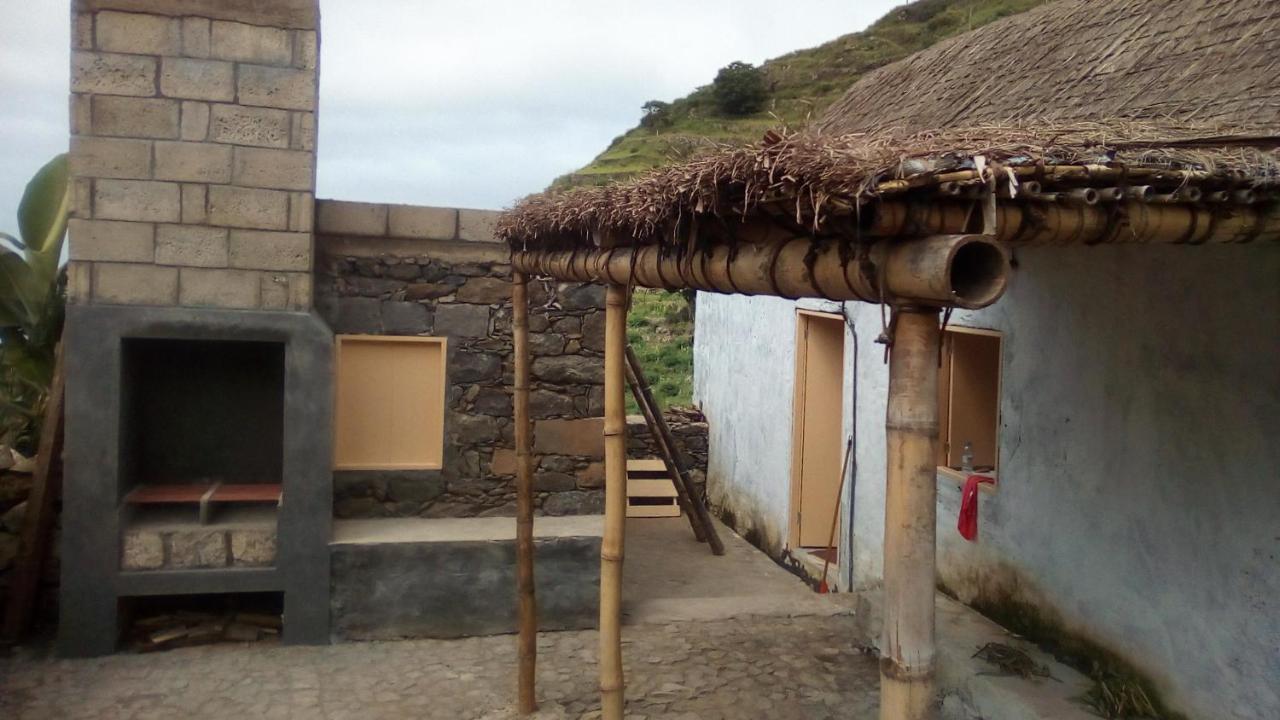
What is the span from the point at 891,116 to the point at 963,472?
2582 millimetres

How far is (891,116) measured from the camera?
7.55 metres

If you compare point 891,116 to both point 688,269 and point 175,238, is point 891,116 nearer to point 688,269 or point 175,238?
point 688,269

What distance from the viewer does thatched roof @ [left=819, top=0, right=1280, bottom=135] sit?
4.53m

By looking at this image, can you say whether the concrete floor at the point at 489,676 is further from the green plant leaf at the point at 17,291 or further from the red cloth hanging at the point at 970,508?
the green plant leaf at the point at 17,291

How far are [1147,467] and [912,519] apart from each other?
305 cm

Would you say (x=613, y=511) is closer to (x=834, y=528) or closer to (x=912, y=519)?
(x=912, y=519)

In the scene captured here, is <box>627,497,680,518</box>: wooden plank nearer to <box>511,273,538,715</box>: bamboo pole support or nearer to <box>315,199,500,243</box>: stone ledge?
<box>315,199,500,243</box>: stone ledge

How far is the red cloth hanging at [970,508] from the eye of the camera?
6.45 m

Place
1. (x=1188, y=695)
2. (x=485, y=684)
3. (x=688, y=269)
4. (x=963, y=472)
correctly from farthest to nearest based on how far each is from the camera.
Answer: (x=963, y=472), (x=485, y=684), (x=1188, y=695), (x=688, y=269)

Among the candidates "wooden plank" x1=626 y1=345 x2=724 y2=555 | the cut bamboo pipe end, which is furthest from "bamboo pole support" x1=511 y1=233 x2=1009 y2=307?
"wooden plank" x1=626 y1=345 x2=724 y2=555

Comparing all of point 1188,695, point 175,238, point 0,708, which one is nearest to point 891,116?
point 1188,695

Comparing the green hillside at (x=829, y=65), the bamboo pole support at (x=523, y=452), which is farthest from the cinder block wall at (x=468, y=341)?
the green hillside at (x=829, y=65)

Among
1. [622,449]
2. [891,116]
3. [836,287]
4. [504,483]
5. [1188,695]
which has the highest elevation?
[891,116]

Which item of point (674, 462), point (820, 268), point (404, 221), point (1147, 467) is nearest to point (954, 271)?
point (820, 268)
